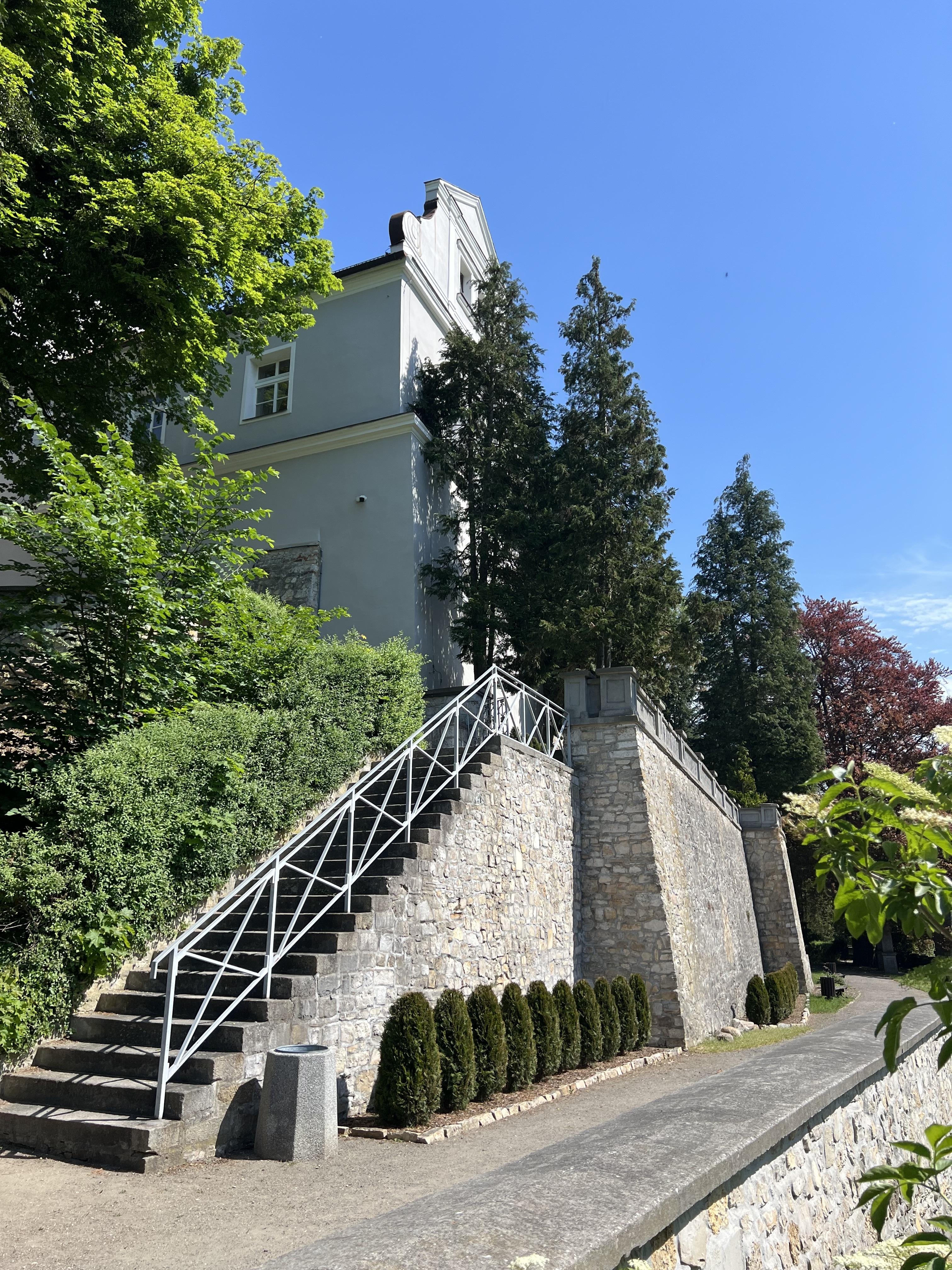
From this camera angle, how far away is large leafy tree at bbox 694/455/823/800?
24.5 meters

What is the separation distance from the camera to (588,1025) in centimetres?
898

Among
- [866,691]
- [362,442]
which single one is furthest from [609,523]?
[866,691]

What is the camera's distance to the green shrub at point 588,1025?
8914 millimetres

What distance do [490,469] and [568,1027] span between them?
407 inches

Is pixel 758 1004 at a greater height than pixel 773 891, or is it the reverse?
pixel 773 891

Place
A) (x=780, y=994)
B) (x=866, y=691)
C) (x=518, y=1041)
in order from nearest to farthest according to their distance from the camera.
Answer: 1. (x=518, y=1041)
2. (x=780, y=994)
3. (x=866, y=691)

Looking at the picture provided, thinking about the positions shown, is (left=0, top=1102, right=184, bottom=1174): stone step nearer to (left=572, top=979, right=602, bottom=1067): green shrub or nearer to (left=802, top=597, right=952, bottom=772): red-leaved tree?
(left=572, top=979, right=602, bottom=1067): green shrub

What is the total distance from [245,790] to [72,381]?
6523 millimetres

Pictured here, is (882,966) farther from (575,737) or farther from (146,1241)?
(146,1241)

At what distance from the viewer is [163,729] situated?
25.4 feet

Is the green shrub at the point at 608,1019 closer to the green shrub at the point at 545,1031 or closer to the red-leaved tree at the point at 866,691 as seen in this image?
the green shrub at the point at 545,1031

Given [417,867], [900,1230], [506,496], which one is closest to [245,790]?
[417,867]

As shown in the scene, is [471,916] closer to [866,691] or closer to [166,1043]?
[166,1043]

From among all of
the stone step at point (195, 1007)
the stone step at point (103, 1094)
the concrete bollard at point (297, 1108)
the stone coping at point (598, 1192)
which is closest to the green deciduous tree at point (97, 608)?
the stone step at point (195, 1007)
